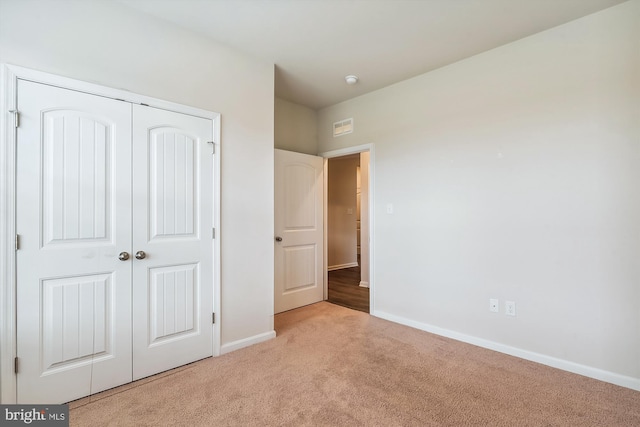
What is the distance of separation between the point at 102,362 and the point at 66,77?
6.11 feet

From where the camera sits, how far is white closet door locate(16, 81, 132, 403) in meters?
1.73

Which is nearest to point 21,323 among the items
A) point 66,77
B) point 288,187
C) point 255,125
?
point 66,77

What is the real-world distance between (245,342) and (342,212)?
4545 millimetres

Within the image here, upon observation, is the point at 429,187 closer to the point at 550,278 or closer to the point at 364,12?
the point at 550,278

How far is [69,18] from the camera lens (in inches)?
73.1

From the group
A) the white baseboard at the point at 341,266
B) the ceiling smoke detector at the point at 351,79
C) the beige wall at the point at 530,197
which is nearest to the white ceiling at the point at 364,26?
the ceiling smoke detector at the point at 351,79

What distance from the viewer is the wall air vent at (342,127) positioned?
382cm

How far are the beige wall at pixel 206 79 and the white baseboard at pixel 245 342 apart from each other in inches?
1.4

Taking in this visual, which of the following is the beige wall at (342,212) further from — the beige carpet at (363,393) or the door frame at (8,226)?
the door frame at (8,226)

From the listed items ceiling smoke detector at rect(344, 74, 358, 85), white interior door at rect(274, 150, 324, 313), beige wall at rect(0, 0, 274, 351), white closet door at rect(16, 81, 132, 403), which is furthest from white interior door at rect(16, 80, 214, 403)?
ceiling smoke detector at rect(344, 74, 358, 85)

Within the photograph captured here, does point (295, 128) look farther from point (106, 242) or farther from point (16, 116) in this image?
point (16, 116)

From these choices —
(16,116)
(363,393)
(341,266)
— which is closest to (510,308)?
(363,393)

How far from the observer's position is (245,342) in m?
2.67

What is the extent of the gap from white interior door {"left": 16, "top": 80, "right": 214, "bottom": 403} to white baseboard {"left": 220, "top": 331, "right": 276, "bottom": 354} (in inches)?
6.3
